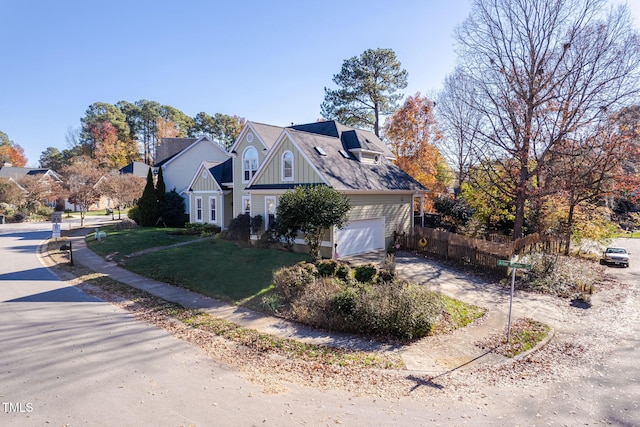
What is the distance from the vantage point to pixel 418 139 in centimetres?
3184

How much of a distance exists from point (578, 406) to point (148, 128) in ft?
252

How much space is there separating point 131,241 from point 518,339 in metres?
22.1

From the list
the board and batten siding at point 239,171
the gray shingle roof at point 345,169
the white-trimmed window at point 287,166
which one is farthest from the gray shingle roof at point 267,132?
the gray shingle roof at point 345,169

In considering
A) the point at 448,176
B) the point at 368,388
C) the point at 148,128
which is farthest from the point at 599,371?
the point at 148,128

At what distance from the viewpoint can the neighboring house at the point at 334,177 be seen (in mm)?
18406

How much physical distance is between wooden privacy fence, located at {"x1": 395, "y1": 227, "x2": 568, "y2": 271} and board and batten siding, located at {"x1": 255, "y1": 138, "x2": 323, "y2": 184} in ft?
22.7

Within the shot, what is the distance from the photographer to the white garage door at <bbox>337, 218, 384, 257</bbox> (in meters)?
18.4

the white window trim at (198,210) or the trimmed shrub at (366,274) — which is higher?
the white window trim at (198,210)

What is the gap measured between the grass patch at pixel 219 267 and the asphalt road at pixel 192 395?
4.33 meters

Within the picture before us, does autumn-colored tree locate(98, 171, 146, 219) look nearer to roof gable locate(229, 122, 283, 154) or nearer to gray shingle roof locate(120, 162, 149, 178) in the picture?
gray shingle roof locate(120, 162, 149, 178)

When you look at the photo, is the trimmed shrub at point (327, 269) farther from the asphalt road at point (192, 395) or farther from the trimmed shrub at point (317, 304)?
the asphalt road at point (192, 395)

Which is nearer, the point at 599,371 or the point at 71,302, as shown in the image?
the point at 599,371

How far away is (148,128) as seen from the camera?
2778 inches

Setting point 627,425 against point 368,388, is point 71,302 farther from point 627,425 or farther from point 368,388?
point 627,425
